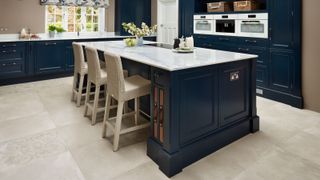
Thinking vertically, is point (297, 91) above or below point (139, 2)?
below

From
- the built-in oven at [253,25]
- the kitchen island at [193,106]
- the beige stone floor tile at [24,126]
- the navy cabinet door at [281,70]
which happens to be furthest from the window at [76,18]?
the navy cabinet door at [281,70]

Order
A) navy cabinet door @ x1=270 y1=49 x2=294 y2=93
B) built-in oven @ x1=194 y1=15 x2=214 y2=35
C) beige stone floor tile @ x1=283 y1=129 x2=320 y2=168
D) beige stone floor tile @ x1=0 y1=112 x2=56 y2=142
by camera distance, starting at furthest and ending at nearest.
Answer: built-in oven @ x1=194 y1=15 x2=214 y2=35 → navy cabinet door @ x1=270 y1=49 x2=294 y2=93 → beige stone floor tile @ x1=0 y1=112 x2=56 y2=142 → beige stone floor tile @ x1=283 y1=129 x2=320 y2=168

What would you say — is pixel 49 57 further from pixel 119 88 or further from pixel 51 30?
pixel 119 88

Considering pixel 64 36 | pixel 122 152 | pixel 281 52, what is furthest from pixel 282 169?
pixel 64 36

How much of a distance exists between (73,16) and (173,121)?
570cm

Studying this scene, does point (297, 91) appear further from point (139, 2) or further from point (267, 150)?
point (139, 2)

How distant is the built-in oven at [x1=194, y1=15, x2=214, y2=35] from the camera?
5.50 m

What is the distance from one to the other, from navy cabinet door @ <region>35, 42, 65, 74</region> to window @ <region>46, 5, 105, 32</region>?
927 mm

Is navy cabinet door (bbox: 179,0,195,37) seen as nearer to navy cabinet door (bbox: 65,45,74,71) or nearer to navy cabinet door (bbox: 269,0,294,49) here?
navy cabinet door (bbox: 269,0,294,49)

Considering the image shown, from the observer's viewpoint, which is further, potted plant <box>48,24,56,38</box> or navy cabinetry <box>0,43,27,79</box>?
potted plant <box>48,24,56,38</box>

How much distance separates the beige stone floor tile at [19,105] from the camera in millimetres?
3807

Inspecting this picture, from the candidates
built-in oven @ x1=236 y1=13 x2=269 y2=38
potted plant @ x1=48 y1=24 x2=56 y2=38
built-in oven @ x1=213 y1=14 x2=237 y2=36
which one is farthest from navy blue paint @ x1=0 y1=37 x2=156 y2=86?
built-in oven @ x1=236 y1=13 x2=269 y2=38

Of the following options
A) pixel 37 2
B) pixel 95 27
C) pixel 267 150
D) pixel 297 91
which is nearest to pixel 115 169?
pixel 267 150

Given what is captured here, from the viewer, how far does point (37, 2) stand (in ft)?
20.1
